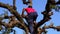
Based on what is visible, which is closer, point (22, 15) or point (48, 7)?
point (48, 7)

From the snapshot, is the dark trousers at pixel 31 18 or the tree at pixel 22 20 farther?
the dark trousers at pixel 31 18

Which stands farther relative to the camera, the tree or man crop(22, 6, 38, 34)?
man crop(22, 6, 38, 34)

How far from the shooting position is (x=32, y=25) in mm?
12078

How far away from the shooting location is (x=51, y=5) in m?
9.52

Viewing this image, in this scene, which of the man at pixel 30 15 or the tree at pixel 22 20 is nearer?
the tree at pixel 22 20

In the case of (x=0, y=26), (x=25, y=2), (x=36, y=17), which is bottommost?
(x=0, y=26)

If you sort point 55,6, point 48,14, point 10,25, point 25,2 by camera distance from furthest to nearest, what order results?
1. point 10,25
2. point 25,2
3. point 48,14
4. point 55,6

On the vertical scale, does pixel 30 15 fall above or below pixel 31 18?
above

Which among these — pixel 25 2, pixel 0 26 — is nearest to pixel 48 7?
pixel 25 2

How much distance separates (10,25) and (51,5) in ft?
14.3

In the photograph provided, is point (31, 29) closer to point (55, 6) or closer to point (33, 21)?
point (33, 21)

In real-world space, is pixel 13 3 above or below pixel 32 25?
above

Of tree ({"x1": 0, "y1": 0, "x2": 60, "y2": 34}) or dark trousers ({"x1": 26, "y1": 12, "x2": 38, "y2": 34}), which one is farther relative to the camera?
dark trousers ({"x1": 26, "y1": 12, "x2": 38, "y2": 34})

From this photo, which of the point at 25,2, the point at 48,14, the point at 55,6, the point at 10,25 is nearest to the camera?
the point at 55,6
